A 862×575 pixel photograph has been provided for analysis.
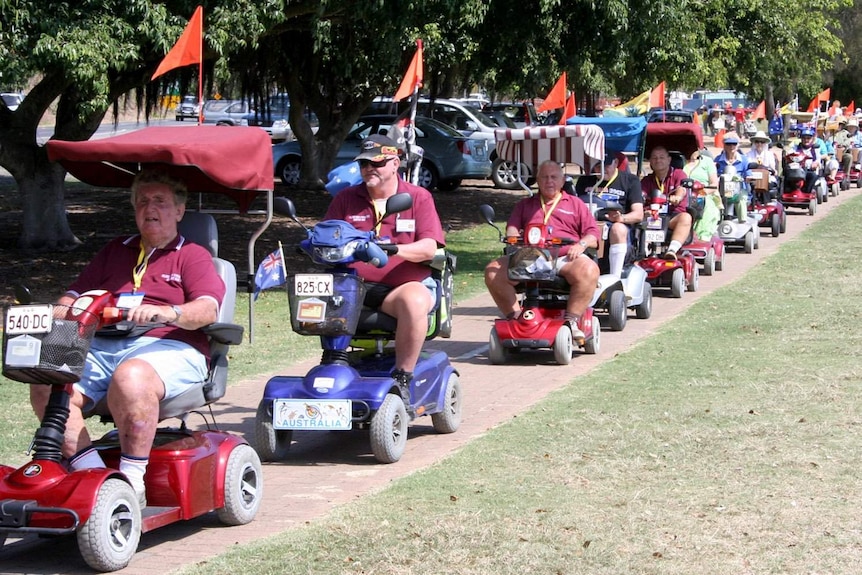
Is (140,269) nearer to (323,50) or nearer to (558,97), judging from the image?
(558,97)

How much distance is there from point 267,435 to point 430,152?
22539 millimetres

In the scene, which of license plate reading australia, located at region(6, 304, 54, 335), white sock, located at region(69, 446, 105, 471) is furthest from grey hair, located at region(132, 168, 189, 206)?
white sock, located at region(69, 446, 105, 471)

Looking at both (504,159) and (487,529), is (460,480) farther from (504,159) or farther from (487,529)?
(504,159)

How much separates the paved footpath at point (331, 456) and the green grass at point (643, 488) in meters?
0.22

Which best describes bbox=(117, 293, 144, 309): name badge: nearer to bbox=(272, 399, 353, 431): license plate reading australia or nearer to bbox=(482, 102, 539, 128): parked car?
bbox=(272, 399, 353, 431): license plate reading australia

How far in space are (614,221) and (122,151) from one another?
316 inches

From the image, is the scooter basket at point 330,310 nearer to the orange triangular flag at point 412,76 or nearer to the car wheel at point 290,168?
the orange triangular flag at point 412,76

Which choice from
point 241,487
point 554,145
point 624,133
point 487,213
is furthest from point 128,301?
point 624,133

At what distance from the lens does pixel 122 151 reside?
6418 millimetres

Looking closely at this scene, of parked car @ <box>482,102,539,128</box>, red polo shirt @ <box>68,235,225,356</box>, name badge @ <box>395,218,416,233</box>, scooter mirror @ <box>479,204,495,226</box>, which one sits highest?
parked car @ <box>482,102,539,128</box>

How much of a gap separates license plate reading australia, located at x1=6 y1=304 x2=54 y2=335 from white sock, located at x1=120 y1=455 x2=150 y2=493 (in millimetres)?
773

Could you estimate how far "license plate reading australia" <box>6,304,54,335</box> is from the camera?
5.50m

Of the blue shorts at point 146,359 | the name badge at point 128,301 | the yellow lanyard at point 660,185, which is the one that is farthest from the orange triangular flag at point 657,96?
the name badge at point 128,301

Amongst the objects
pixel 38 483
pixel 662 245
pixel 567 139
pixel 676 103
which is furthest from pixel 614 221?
pixel 676 103
